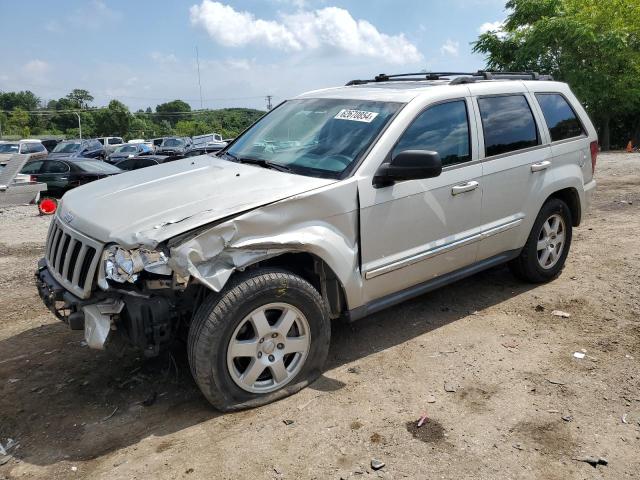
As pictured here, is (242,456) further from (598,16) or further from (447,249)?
(598,16)

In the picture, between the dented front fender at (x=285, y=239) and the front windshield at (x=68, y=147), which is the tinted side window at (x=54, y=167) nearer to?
the dented front fender at (x=285, y=239)

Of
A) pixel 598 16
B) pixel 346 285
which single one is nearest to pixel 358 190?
pixel 346 285

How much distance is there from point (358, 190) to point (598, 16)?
26716 mm

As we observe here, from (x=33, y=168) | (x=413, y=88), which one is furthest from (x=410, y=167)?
(x=33, y=168)

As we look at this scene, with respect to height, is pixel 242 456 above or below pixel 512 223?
below

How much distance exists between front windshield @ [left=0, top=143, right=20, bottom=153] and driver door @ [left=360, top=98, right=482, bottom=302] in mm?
26879

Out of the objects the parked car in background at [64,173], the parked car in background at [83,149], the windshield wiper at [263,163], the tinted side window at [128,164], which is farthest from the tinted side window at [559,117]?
the parked car in background at [83,149]

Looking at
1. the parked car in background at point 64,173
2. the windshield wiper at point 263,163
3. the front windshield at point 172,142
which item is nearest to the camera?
the windshield wiper at point 263,163

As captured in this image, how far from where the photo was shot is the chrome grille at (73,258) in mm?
3078

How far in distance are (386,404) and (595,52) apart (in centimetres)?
2642

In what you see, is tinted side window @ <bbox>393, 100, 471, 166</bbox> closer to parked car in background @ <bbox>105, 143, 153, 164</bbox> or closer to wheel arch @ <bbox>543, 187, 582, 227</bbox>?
wheel arch @ <bbox>543, 187, 582, 227</bbox>

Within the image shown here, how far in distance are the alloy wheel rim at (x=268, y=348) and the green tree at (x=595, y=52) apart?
2497 centimetres

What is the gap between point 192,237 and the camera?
9.58ft

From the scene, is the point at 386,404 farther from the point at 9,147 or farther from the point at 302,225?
the point at 9,147
